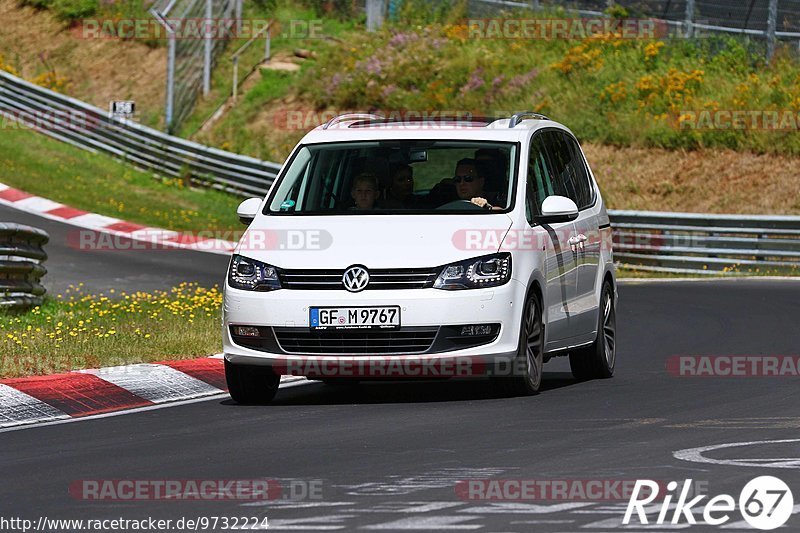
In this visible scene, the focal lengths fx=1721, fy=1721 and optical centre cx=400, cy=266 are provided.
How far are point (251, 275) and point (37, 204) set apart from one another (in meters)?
20.5

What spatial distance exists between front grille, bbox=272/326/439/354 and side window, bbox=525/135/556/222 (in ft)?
4.27

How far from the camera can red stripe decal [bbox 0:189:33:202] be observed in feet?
101

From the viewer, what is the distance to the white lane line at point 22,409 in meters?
10.5

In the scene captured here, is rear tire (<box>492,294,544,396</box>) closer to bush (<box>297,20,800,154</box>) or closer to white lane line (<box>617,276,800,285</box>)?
white lane line (<box>617,276,800,285</box>)

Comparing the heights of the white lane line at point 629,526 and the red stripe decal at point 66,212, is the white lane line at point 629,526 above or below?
above

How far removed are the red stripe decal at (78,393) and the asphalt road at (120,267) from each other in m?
9.13

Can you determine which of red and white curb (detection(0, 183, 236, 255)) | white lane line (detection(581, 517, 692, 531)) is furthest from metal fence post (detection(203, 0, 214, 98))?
white lane line (detection(581, 517, 692, 531))

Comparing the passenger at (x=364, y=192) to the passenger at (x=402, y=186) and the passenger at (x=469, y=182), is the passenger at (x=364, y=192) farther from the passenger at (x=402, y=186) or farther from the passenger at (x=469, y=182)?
the passenger at (x=469, y=182)

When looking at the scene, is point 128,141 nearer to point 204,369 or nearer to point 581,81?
point 581,81

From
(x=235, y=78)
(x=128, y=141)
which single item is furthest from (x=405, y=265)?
(x=235, y=78)

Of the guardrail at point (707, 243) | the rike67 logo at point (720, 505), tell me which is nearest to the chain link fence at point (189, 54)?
the guardrail at point (707, 243)

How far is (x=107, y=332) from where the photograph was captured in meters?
14.7

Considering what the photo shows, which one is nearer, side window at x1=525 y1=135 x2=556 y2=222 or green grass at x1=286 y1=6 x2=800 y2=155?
side window at x1=525 y1=135 x2=556 y2=222

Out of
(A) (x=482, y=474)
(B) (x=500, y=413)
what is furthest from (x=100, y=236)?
(A) (x=482, y=474)
